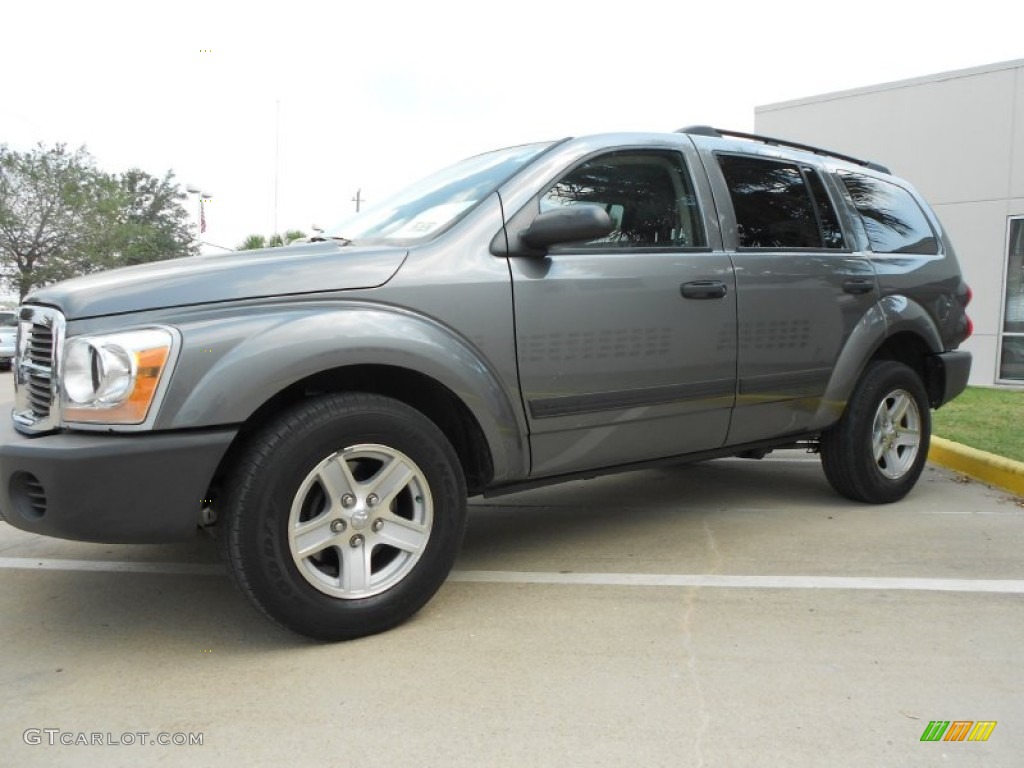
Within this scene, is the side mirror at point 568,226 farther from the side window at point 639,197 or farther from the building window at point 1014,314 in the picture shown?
the building window at point 1014,314

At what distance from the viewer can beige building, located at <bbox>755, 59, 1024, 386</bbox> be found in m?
12.1

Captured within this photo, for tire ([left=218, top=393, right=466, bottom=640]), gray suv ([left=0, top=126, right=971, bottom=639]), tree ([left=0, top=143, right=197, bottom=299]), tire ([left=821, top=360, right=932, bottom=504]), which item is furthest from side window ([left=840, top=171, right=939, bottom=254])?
tree ([left=0, top=143, right=197, bottom=299])

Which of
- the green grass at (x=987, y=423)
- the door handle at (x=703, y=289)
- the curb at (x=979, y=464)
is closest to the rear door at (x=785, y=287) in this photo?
the door handle at (x=703, y=289)

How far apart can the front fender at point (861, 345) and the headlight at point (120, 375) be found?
323 cm

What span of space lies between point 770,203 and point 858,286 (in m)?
0.68

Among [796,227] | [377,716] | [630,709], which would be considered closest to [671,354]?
[796,227]

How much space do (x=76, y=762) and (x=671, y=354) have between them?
257cm

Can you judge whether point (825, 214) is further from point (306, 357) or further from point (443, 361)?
point (306, 357)

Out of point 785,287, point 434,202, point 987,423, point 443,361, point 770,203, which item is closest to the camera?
point 443,361

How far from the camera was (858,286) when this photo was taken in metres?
4.18

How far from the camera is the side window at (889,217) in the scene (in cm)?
452

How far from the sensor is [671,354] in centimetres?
346

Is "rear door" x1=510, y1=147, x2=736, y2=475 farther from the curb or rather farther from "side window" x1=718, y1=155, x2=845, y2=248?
the curb

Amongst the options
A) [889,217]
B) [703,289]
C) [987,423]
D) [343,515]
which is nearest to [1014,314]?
[987,423]
